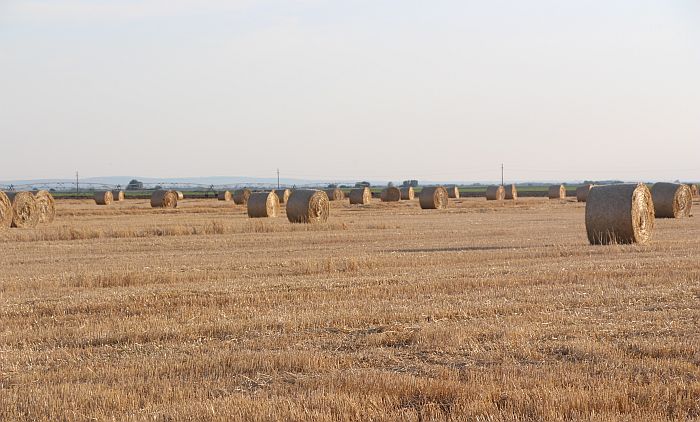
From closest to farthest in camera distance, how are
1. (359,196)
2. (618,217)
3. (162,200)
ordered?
(618,217) < (162,200) < (359,196)

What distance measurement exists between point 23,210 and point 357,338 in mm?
25729

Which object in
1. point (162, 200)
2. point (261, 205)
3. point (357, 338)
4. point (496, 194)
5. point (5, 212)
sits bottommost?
point (357, 338)

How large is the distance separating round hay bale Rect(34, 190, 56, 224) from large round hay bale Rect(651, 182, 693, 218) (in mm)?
22535

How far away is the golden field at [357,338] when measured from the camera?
611cm

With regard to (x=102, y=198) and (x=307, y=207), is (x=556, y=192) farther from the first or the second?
(x=307, y=207)

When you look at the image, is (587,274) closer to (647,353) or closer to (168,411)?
(647,353)

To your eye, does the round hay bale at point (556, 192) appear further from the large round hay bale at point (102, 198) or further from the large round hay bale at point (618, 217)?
the large round hay bale at point (618, 217)

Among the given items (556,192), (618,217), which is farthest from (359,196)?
(618,217)

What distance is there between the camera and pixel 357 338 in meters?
8.48

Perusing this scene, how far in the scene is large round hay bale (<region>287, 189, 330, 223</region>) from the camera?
104 ft

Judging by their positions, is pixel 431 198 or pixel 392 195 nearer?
pixel 431 198

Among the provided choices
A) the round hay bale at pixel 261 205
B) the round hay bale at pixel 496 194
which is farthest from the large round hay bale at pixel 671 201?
the round hay bale at pixel 496 194

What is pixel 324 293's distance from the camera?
11773 mm

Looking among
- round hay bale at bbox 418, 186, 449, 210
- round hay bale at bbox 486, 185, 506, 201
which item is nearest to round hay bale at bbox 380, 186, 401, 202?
round hay bale at bbox 486, 185, 506, 201
